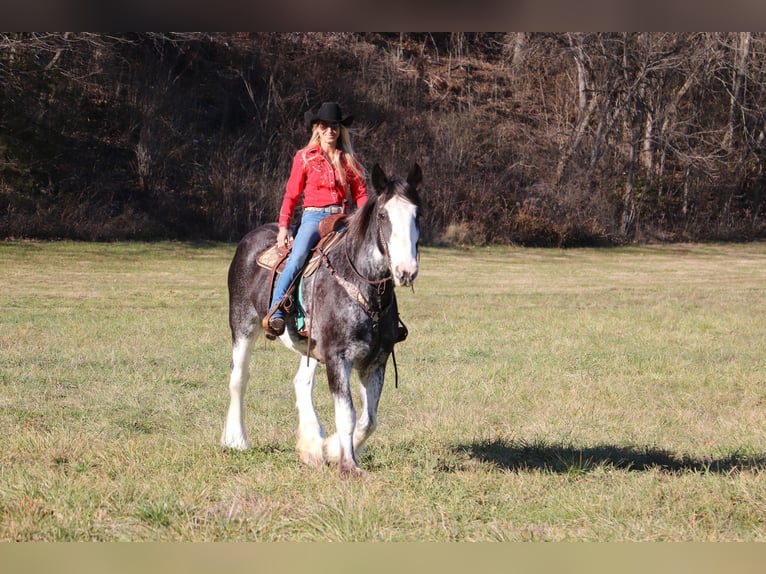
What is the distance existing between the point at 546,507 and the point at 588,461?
Result: 139cm

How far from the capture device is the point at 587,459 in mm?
6934

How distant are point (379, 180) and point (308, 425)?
2034mm

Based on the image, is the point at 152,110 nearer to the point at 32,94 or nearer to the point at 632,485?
the point at 32,94

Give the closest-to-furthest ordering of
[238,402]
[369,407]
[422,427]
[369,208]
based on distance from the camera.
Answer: [369,208]
[369,407]
[238,402]
[422,427]

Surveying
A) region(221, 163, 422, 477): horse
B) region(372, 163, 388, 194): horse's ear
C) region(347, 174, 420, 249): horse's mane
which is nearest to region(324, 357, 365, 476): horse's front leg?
region(221, 163, 422, 477): horse

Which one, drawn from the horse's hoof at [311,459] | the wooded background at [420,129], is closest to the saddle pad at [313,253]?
the horse's hoof at [311,459]

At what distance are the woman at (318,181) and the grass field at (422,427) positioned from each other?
53.7 inches

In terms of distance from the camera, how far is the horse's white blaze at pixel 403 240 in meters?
5.57

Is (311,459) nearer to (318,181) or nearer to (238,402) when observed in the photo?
Result: (238,402)


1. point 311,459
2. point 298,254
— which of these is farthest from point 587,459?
point 298,254

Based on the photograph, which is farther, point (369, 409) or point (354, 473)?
point (369, 409)

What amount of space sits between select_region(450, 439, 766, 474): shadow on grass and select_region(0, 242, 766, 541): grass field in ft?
0.10

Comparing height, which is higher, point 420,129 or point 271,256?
point 420,129

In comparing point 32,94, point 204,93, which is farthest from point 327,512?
point 204,93
